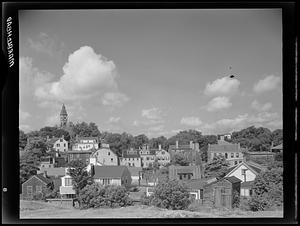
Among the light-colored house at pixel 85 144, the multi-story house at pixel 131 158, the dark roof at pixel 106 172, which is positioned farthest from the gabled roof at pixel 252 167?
the light-colored house at pixel 85 144

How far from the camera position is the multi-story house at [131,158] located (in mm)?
2566

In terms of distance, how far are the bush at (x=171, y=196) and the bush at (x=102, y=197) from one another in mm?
163

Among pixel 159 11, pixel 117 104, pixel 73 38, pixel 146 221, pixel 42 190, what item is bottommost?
pixel 146 221

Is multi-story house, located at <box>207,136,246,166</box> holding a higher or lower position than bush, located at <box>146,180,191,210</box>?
higher

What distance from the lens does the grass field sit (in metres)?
2.54

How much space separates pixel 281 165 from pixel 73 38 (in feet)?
4.57

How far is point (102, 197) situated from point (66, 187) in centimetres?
22

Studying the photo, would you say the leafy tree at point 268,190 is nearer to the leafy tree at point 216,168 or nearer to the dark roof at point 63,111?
the leafy tree at point 216,168

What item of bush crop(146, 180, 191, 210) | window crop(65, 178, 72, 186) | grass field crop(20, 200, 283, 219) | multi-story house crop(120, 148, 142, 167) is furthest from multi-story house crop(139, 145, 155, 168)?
window crop(65, 178, 72, 186)

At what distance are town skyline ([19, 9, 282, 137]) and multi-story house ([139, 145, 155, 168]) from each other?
0.10m

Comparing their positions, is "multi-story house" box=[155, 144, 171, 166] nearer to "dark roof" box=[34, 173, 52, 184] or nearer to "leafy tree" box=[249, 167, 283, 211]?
"leafy tree" box=[249, 167, 283, 211]

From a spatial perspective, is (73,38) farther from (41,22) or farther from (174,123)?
(174,123)

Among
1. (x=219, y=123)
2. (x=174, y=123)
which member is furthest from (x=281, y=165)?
(x=174, y=123)
